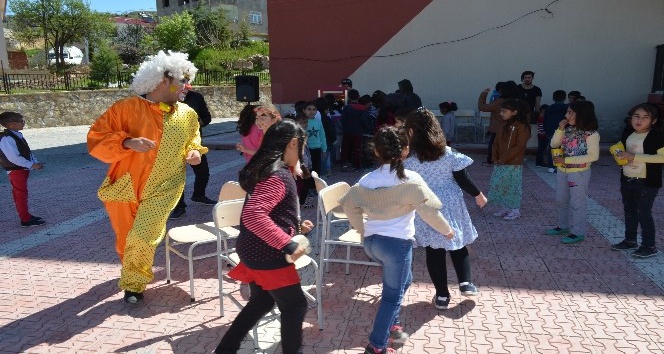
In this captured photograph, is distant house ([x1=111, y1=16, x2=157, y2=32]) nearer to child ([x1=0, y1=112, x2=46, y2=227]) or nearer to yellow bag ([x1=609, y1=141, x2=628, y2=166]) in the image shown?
child ([x1=0, y1=112, x2=46, y2=227])

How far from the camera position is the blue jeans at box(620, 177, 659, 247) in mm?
4906

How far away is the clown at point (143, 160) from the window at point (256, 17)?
4290 cm

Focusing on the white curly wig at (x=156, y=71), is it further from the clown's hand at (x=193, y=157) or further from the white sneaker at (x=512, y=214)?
the white sneaker at (x=512, y=214)

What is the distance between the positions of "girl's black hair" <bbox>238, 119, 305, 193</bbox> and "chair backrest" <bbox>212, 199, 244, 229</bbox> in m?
1.02

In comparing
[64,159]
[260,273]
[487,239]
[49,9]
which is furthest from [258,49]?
[260,273]

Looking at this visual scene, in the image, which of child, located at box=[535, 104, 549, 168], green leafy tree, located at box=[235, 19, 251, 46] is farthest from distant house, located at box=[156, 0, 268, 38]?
child, located at box=[535, 104, 549, 168]

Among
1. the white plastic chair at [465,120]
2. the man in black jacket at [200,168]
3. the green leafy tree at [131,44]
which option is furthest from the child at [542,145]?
the green leafy tree at [131,44]

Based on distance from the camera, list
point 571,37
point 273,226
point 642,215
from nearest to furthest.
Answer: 1. point 273,226
2. point 642,215
3. point 571,37

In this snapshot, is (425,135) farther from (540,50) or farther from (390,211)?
(540,50)

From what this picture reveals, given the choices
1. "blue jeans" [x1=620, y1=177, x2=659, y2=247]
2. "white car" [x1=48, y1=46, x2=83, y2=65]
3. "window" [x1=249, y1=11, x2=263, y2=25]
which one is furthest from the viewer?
"window" [x1=249, y1=11, x2=263, y2=25]

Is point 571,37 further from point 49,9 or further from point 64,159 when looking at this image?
point 49,9

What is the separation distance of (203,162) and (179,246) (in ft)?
6.76

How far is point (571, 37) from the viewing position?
39.8 ft

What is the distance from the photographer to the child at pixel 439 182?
374 cm
